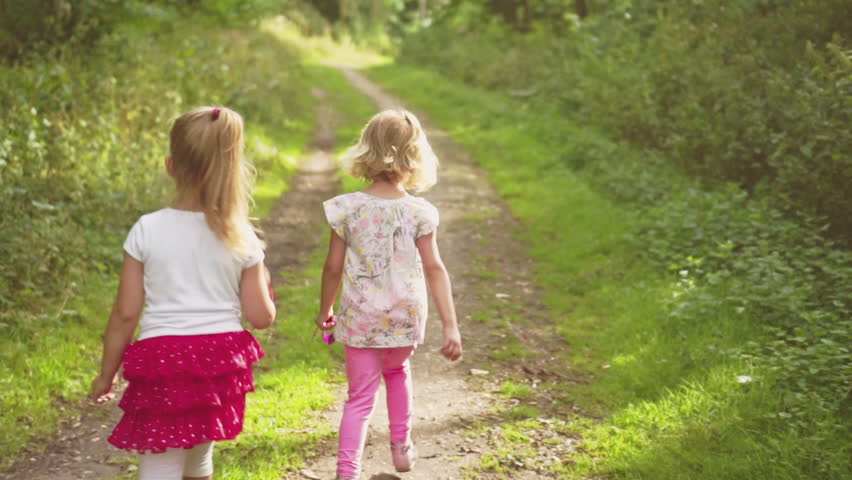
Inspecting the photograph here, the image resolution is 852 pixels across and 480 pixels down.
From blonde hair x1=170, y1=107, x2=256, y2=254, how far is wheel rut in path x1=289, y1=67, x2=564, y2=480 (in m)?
2.04

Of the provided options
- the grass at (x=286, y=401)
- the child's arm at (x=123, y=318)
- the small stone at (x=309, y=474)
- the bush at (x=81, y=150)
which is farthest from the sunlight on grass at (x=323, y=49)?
the child's arm at (x=123, y=318)

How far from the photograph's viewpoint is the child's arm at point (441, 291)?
394cm

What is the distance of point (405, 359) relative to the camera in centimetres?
415

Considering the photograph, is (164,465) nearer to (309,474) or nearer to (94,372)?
(309,474)

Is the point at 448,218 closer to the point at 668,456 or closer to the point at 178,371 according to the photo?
the point at 668,456

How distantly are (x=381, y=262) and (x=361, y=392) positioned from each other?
0.69m

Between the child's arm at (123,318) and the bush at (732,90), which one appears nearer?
the child's arm at (123,318)

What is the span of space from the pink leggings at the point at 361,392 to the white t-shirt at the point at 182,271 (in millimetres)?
998

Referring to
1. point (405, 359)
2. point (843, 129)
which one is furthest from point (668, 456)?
point (843, 129)

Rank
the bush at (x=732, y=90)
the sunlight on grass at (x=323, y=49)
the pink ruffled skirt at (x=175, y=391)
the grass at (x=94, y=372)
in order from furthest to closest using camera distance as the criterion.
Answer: the sunlight on grass at (x=323, y=49), the bush at (x=732, y=90), the grass at (x=94, y=372), the pink ruffled skirt at (x=175, y=391)

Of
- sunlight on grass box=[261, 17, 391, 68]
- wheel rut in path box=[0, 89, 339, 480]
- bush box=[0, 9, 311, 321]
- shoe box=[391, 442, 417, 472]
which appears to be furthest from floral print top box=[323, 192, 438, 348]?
sunlight on grass box=[261, 17, 391, 68]

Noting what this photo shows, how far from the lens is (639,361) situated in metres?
6.28

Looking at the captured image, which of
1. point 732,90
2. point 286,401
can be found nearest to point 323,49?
point 732,90

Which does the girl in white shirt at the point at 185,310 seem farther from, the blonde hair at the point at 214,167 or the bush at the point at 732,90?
the bush at the point at 732,90
